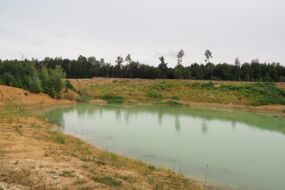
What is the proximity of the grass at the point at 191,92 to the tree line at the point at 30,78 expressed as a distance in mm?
9094

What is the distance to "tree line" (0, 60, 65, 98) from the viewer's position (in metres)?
57.0

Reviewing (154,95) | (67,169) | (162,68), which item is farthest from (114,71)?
(67,169)

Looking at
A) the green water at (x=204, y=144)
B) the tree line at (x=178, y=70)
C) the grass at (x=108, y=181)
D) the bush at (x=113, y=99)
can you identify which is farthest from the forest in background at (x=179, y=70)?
the grass at (x=108, y=181)

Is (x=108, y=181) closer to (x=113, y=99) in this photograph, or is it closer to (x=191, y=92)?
(x=113, y=99)

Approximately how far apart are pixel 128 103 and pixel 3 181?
49.4 metres

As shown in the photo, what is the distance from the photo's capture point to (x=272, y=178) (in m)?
17.3

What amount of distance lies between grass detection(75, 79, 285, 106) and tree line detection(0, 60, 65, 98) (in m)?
9.09

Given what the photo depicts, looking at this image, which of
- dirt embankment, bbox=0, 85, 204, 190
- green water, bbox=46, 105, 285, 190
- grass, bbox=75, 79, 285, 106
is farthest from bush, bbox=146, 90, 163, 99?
dirt embankment, bbox=0, 85, 204, 190

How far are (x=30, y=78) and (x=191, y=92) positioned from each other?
26512 mm

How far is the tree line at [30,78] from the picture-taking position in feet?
187

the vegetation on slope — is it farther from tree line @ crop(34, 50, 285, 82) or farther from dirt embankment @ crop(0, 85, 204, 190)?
tree line @ crop(34, 50, 285, 82)

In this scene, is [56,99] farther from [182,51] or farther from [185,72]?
[182,51]

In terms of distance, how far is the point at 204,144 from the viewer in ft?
83.2

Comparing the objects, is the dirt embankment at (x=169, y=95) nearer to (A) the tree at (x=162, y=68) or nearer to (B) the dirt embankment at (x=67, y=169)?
(A) the tree at (x=162, y=68)
